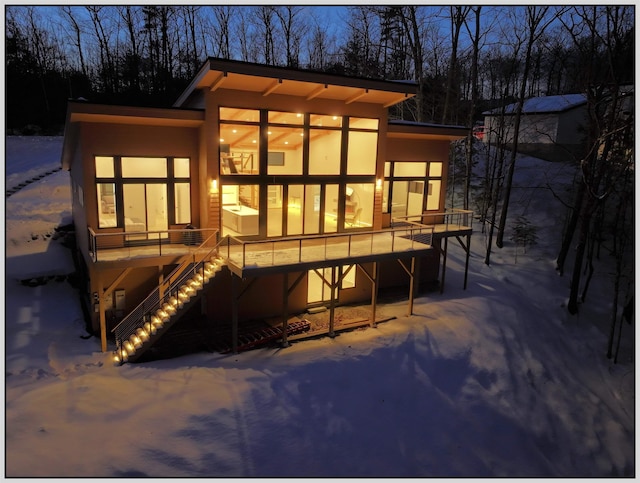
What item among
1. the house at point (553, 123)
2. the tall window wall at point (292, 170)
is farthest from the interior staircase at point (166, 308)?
the house at point (553, 123)

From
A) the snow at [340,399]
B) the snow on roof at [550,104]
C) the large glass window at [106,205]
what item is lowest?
the snow at [340,399]

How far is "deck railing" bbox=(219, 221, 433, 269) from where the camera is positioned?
1116cm

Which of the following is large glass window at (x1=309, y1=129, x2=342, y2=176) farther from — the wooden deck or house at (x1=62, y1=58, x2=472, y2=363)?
the wooden deck

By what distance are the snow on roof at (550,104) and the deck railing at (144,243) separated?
2406 cm

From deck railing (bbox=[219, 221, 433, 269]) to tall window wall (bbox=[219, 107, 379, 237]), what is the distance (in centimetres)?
75

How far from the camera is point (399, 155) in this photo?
15.9m

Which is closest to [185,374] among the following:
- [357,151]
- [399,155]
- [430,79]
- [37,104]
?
[357,151]

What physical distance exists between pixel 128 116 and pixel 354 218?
7.82 metres

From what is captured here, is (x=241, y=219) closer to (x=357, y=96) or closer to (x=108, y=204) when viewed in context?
(x=108, y=204)

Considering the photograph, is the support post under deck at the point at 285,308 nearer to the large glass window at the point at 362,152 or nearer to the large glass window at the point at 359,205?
the large glass window at the point at 359,205

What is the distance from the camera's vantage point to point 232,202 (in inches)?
523

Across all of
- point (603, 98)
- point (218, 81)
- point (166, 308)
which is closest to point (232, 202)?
point (218, 81)

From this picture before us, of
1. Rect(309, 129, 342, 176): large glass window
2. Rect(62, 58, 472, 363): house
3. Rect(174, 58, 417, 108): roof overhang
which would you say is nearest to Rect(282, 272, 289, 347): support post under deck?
Rect(62, 58, 472, 363): house

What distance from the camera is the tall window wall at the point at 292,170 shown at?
12.7 metres
